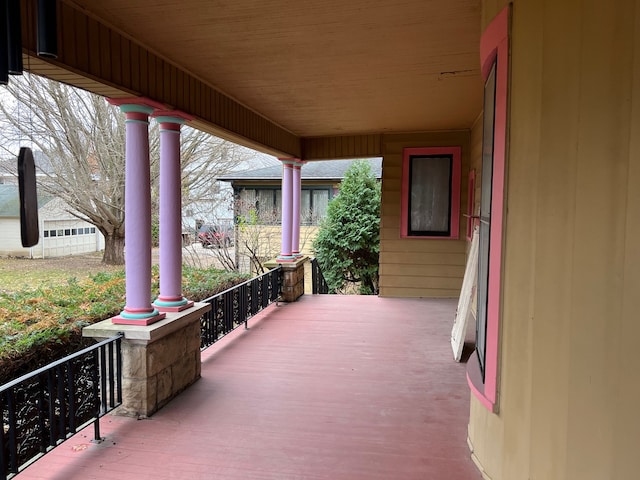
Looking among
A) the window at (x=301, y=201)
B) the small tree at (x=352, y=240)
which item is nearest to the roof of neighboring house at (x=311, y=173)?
the window at (x=301, y=201)

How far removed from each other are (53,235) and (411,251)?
401 inches

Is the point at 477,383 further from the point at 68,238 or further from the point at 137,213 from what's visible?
the point at 68,238

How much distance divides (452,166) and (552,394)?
614 cm

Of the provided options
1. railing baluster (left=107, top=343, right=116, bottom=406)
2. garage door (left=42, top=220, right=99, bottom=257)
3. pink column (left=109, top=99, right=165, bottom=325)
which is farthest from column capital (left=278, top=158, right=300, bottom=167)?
garage door (left=42, top=220, right=99, bottom=257)

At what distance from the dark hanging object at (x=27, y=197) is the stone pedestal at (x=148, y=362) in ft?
6.18

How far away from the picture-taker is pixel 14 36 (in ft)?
5.62

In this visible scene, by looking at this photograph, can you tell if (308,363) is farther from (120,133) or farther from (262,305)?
(120,133)

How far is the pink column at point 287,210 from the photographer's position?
26.1 ft

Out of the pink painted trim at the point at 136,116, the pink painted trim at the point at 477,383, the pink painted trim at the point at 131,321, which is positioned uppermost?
the pink painted trim at the point at 136,116

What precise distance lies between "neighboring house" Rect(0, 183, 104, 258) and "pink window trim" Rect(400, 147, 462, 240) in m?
7.26

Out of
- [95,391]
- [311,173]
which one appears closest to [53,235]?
[311,173]

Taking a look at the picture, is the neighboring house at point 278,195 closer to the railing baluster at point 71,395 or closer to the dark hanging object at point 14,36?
the railing baluster at point 71,395

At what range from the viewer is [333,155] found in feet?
26.8

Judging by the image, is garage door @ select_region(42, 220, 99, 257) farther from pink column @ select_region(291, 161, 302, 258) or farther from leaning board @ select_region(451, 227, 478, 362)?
leaning board @ select_region(451, 227, 478, 362)
